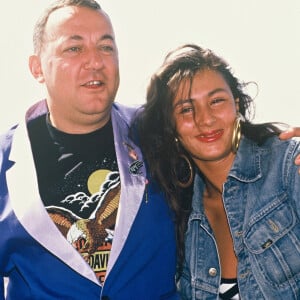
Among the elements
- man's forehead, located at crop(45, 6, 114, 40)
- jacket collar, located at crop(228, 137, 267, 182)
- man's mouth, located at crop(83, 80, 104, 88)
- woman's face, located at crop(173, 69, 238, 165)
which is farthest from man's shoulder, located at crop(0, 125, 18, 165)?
jacket collar, located at crop(228, 137, 267, 182)

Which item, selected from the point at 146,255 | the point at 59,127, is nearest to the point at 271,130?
the point at 146,255

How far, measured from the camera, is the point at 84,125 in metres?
3.27

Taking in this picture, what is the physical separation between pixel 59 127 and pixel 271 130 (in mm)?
1492

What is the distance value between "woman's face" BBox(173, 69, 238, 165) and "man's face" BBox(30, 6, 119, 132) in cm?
51

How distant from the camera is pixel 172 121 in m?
3.20

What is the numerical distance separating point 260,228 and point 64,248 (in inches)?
48.3

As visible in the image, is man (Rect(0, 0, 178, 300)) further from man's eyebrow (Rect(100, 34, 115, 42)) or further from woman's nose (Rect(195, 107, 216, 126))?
woman's nose (Rect(195, 107, 216, 126))

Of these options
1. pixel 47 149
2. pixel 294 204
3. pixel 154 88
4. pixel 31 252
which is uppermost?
pixel 154 88

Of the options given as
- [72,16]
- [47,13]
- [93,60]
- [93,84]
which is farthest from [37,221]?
[47,13]

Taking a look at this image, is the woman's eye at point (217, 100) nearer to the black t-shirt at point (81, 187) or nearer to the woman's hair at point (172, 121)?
the woman's hair at point (172, 121)

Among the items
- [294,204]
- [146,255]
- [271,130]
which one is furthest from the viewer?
[271,130]

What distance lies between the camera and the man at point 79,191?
111 inches

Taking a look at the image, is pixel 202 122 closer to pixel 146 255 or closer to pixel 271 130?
pixel 271 130

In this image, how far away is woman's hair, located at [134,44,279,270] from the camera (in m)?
3.18
